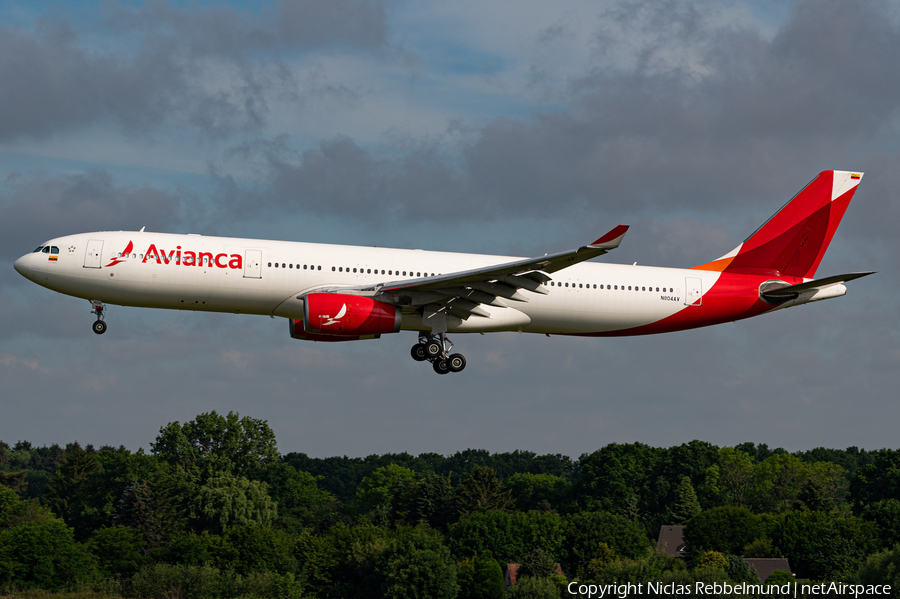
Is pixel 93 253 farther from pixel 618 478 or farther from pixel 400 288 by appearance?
pixel 618 478

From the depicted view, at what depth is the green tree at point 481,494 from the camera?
451ft

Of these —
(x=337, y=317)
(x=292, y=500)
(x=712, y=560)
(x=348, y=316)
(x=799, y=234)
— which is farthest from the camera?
(x=292, y=500)

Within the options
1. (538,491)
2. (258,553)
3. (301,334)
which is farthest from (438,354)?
(538,491)

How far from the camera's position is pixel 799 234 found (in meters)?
47.4

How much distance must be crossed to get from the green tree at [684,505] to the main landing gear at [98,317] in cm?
11998

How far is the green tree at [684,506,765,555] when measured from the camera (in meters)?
119

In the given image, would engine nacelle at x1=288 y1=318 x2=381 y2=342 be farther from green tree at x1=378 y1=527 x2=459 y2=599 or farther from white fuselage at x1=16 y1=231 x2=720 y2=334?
green tree at x1=378 y1=527 x2=459 y2=599

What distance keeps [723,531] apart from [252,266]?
321 feet

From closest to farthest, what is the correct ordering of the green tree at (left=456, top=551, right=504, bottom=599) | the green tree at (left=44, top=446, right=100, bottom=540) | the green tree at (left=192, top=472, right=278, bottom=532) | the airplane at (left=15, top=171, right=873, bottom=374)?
the airplane at (left=15, top=171, right=873, bottom=374)
the green tree at (left=456, top=551, right=504, bottom=599)
the green tree at (left=192, top=472, right=278, bottom=532)
the green tree at (left=44, top=446, right=100, bottom=540)

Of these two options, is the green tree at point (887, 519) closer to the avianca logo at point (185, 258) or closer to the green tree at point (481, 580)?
the green tree at point (481, 580)

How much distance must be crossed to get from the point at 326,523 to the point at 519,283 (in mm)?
117601

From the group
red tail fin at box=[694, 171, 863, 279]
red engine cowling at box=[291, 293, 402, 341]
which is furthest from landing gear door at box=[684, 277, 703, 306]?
red engine cowling at box=[291, 293, 402, 341]

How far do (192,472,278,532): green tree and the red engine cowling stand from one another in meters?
92.0

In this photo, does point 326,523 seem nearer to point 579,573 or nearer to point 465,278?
point 579,573
